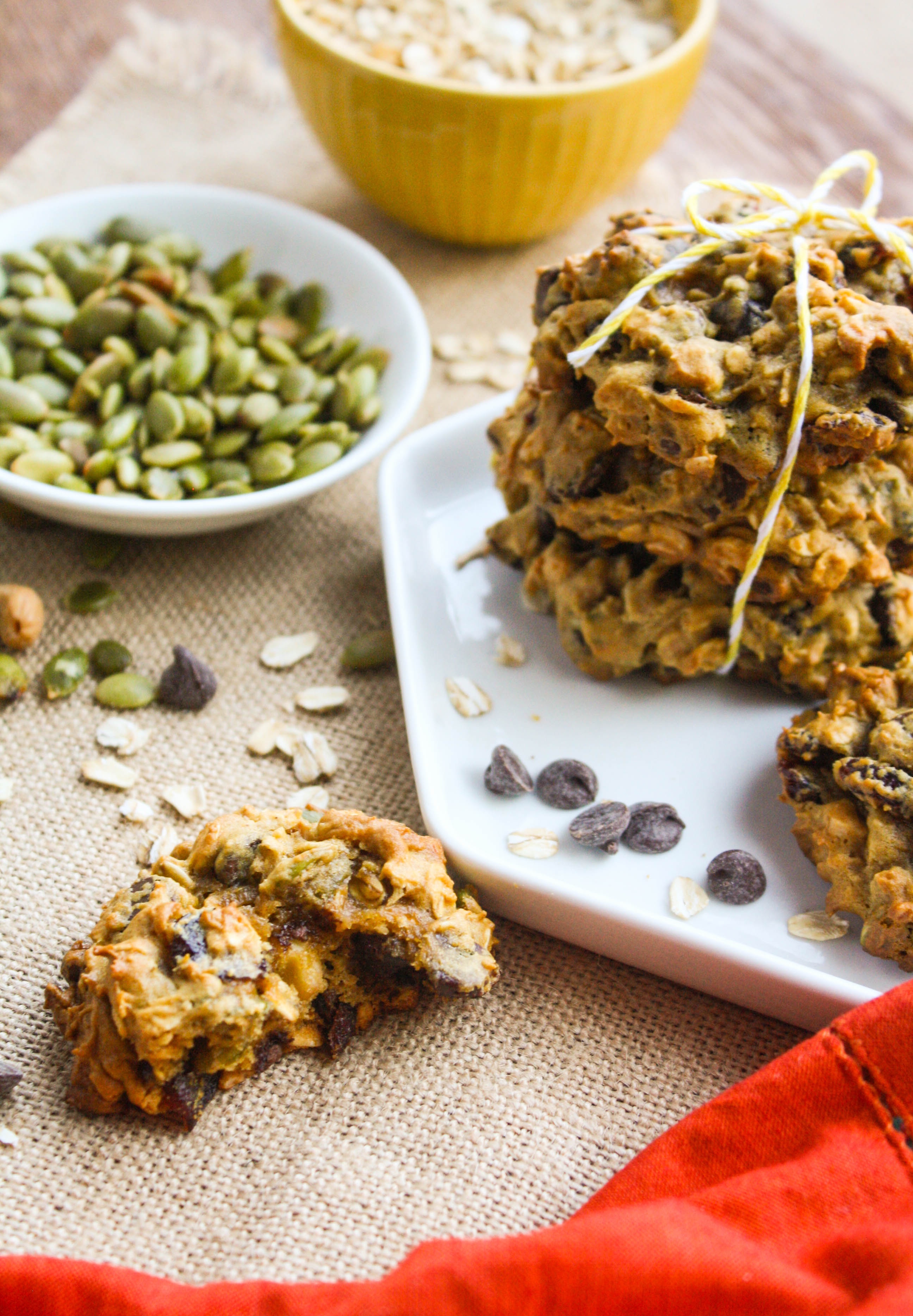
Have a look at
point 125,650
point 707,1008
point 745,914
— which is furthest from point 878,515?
point 125,650

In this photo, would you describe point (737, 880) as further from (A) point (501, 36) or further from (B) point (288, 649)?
(A) point (501, 36)

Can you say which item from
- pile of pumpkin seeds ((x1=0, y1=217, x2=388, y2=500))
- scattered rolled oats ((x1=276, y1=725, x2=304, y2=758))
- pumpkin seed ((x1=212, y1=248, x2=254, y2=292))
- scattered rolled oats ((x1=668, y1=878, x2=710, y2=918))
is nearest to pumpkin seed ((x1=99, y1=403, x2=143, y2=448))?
pile of pumpkin seeds ((x1=0, y1=217, x2=388, y2=500))

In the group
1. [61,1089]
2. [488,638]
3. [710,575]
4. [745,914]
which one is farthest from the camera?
[488,638]

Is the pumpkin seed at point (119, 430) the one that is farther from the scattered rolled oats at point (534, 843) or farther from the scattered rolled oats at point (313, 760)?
the scattered rolled oats at point (534, 843)

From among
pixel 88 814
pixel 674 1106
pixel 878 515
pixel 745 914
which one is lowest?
pixel 88 814

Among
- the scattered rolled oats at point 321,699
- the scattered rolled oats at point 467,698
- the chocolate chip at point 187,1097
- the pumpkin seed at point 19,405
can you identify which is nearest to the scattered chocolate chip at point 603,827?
the scattered rolled oats at point 467,698

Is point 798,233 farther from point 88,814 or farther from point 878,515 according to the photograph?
point 88,814
